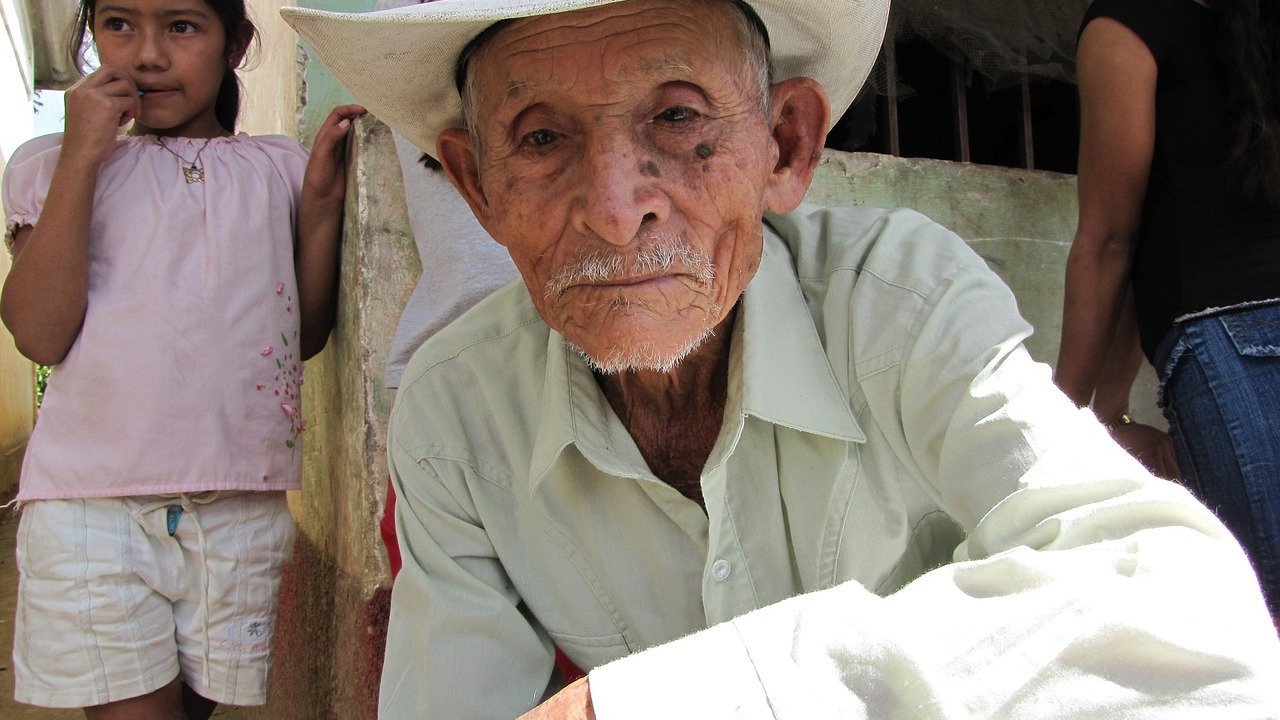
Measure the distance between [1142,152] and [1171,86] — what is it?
0.15 m

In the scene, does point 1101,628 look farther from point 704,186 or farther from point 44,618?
point 44,618

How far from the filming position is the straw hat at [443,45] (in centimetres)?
135

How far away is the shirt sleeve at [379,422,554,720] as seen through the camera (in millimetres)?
1440

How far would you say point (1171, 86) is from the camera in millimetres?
2188

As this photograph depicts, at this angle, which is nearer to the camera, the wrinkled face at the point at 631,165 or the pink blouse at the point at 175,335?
the wrinkled face at the point at 631,165

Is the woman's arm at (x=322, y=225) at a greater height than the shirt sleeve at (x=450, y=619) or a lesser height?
greater

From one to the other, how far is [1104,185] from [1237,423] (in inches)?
25.0

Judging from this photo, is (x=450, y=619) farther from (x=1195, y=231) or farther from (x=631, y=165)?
(x=1195, y=231)

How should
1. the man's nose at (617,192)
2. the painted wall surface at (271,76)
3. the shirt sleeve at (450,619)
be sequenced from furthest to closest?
the painted wall surface at (271,76), the shirt sleeve at (450,619), the man's nose at (617,192)

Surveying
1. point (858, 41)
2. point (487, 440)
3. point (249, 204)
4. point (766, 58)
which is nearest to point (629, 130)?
point (766, 58)

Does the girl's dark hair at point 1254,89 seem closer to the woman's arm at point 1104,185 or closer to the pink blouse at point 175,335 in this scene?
the woman's arm at point 1104,185

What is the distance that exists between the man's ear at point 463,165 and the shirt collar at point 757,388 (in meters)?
0.28

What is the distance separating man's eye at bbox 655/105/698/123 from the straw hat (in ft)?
0.63

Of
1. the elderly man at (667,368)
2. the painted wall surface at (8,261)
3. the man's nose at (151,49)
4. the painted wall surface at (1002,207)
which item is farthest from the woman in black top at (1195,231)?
the painted wall surface at (8,261)
